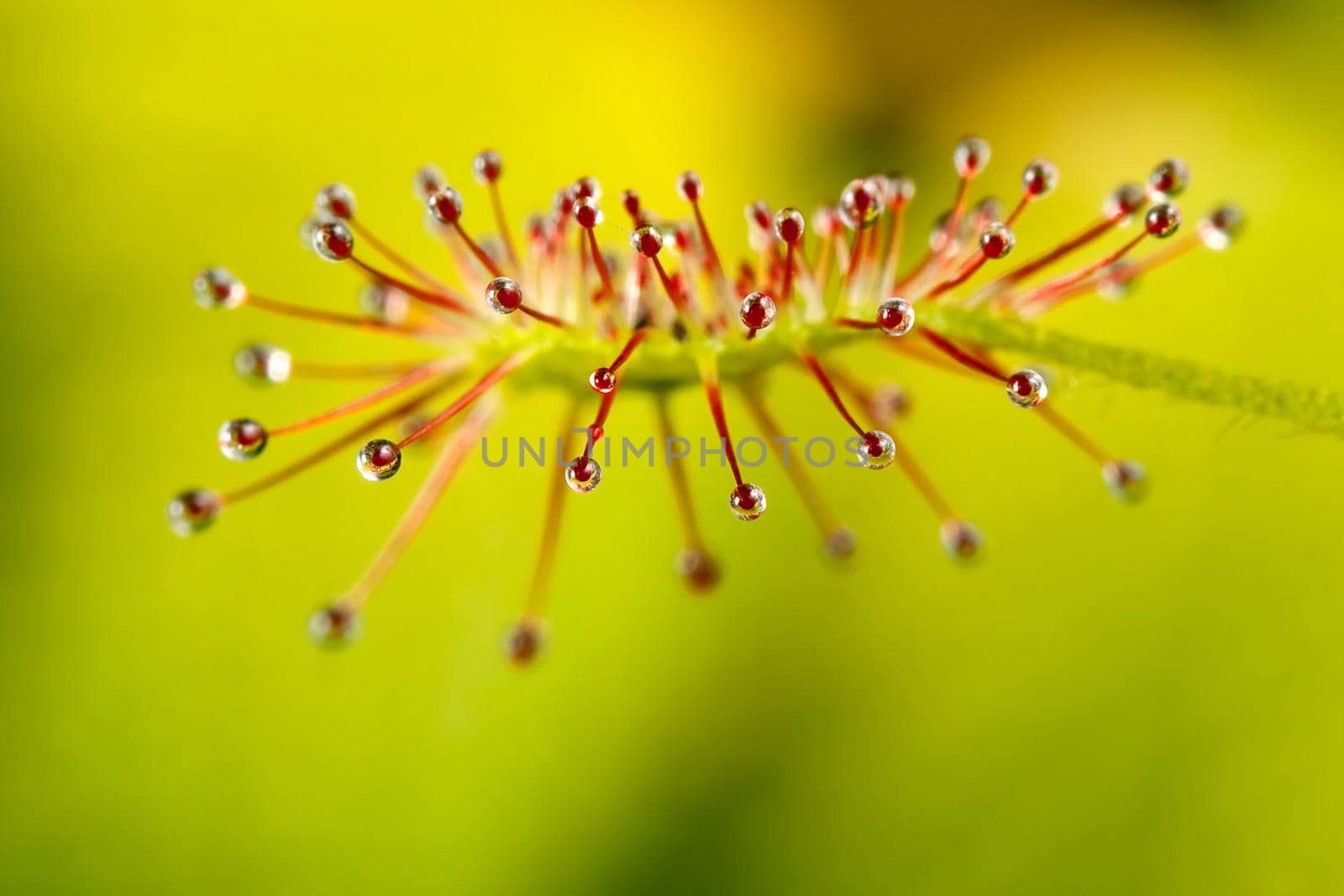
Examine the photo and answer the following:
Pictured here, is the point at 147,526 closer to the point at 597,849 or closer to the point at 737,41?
the point at 597,849

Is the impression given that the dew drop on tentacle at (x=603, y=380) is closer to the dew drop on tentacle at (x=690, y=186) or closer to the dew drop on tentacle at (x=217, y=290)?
the dew drop on tentacle at (x=690, y=186)

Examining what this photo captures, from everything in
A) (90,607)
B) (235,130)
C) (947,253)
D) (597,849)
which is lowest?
(597,849)

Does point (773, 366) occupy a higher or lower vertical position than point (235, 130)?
lower

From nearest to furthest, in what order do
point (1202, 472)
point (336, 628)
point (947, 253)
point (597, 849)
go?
point (947, 253), point (336, 628), point (1202, 472), point (597, 849)

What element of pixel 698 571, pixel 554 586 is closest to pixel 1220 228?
pixel 698 571

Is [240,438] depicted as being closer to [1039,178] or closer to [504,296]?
[504,296]

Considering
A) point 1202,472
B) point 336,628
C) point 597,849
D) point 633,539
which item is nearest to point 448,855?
point 597,849
